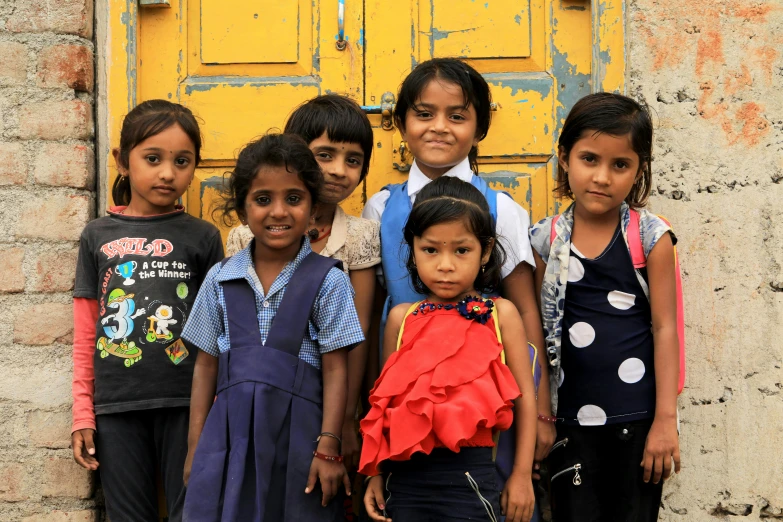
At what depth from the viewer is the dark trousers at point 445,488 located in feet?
7.67

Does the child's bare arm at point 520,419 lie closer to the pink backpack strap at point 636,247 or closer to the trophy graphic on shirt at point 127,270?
the pink backpack strap at point 636,247

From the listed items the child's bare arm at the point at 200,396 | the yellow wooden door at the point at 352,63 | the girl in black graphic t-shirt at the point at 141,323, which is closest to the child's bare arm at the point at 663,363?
the yellow wooden door at the point at 352,63

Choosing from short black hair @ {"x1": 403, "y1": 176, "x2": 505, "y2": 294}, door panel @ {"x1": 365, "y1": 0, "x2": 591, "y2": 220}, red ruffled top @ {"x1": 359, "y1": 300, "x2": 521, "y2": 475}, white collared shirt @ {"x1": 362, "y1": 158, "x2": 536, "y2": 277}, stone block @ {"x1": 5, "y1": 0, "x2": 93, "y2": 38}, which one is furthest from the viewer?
door panel @ {"x1": 365, "y1": 0, "x2": 591, "y2": 220}

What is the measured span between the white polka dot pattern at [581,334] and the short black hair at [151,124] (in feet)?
4.59

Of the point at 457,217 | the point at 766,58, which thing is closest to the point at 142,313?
the point at 457,217

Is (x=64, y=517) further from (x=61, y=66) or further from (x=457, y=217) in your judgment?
(x=457, y=217)

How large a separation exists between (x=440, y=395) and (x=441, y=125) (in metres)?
0.96

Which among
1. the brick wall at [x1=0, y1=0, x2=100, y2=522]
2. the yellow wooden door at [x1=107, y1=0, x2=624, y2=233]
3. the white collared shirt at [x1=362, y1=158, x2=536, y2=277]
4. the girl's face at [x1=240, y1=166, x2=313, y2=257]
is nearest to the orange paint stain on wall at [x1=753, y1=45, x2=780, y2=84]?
the yellow wooden door at [x1=107, y1=0, x2=624, y2=233]

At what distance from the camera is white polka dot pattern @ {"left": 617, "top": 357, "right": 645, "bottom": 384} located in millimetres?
2654

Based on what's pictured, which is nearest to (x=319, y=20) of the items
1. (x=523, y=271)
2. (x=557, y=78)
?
(x=557, y=78)

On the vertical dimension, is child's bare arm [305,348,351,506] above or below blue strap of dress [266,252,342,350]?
below

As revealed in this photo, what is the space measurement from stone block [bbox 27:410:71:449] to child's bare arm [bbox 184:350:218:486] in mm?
707

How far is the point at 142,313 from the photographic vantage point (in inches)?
114

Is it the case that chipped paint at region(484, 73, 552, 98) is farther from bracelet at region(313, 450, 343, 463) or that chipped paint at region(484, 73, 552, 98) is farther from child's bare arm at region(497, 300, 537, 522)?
bracelet at region(313, 450, 343, 463)
